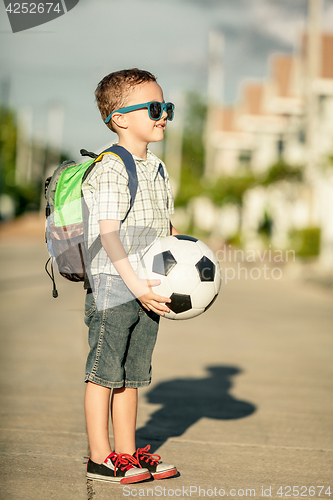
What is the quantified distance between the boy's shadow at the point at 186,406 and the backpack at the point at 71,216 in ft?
4.29

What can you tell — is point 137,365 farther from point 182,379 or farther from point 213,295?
point 182,379

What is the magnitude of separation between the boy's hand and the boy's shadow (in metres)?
1.12

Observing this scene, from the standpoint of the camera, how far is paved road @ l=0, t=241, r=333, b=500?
325 centimetres

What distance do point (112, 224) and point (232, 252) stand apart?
79.7ft

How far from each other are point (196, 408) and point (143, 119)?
7.85 feet

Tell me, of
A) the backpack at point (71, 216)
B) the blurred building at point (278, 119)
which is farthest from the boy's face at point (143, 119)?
the blurred building at point (278, 119)

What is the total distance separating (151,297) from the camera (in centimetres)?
299

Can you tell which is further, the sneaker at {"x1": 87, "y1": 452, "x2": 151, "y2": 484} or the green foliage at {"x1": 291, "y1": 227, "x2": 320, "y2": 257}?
the green foliage at {"x1": 291, "y1": 227, "x2": 320, "y2": 257}

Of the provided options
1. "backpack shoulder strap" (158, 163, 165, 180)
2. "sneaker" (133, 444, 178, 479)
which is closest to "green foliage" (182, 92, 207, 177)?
"backpack shoulder strap" (158, 163, 165, 180)

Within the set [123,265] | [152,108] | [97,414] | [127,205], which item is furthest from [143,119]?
[97,414]

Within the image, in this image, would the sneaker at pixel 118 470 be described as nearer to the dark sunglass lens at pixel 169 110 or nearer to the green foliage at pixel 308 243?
the dark sunglass lens at pixel 169 110

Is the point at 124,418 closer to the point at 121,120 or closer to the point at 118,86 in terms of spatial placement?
the point at 121,120

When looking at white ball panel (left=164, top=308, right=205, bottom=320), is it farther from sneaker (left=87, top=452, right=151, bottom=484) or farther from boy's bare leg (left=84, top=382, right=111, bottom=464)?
sneaker (left=87, top=452, right=151, bottom=484)

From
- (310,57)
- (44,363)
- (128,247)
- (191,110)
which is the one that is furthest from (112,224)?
(191,110)
